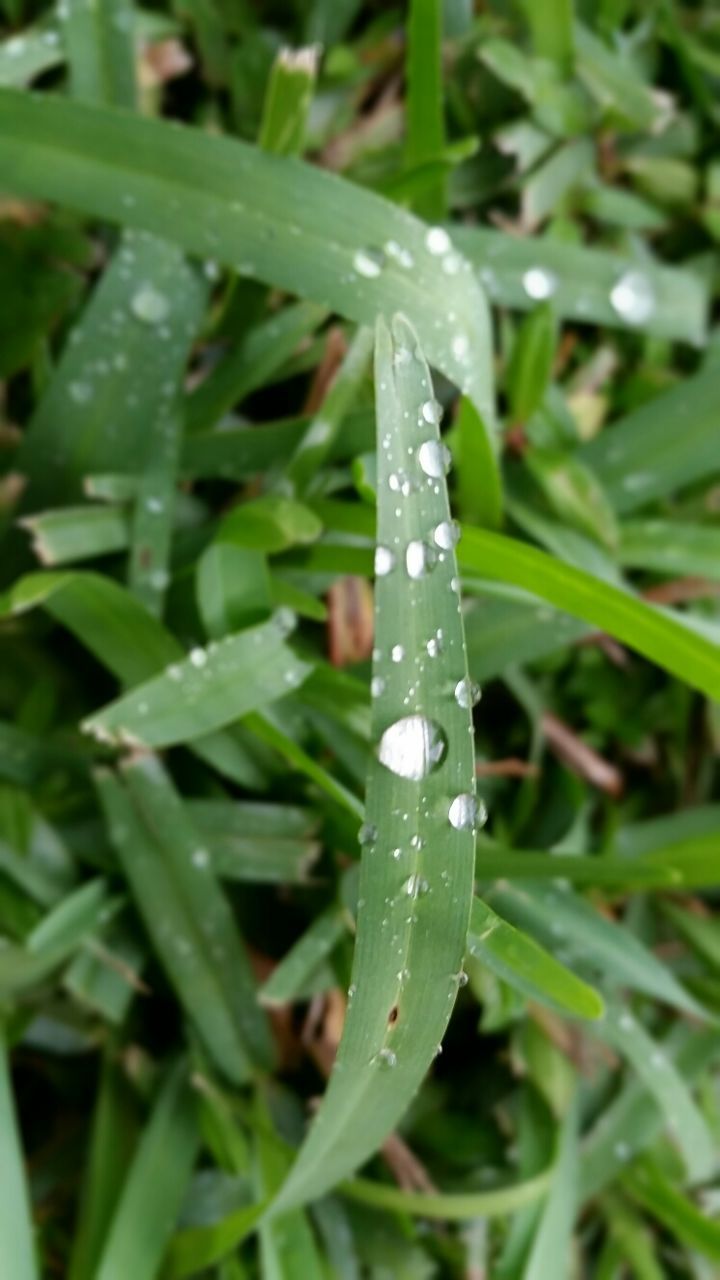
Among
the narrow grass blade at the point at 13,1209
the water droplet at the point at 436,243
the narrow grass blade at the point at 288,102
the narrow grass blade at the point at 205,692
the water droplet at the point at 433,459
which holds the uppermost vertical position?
the narrow grass blade at the point at 288,102

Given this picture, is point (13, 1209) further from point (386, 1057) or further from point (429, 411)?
point (429, 411)

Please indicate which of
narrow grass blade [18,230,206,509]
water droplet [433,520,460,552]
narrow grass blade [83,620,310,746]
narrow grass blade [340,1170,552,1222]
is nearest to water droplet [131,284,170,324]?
narrow grass blade [18,230,206,509]

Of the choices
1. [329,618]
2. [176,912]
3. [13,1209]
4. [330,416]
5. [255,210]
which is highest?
A: [255,210]

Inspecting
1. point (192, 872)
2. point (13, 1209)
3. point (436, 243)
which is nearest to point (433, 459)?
point (436, 243)

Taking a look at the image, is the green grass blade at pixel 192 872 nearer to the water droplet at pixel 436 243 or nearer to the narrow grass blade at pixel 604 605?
the narrow grass blade at pixel 604 605

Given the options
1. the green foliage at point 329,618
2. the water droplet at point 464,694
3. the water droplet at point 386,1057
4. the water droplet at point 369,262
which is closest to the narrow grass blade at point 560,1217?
the green foliage at point 329,618

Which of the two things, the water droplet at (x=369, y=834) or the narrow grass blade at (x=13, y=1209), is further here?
the narrow grass blade at (x=13, y=1209)
